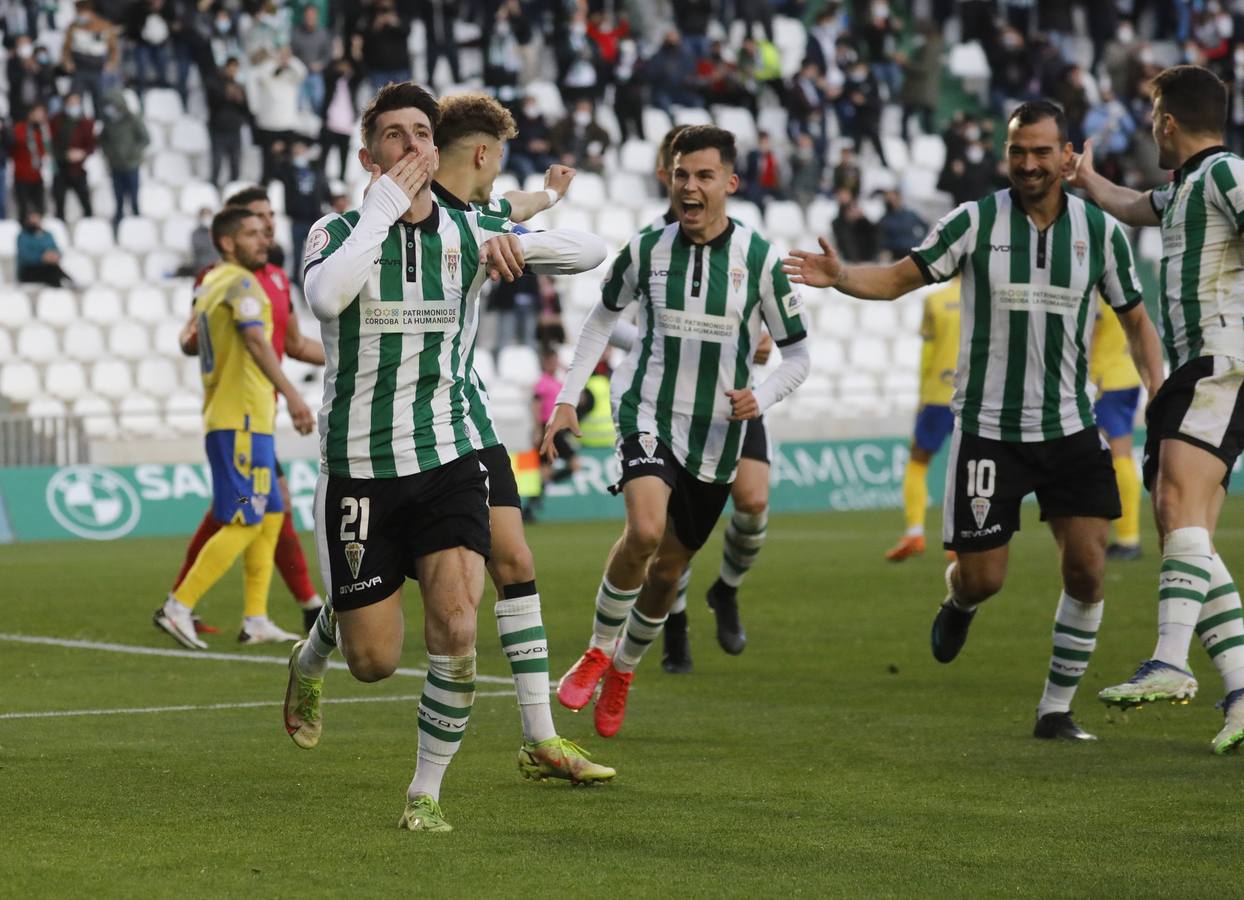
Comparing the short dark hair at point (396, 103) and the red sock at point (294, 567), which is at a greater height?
the short dark hair at point (396, 103)

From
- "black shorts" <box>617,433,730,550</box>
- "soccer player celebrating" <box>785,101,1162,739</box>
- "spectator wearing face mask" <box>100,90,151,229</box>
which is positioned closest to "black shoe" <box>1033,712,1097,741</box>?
"soccer player celebrating" <box>785,101,1162,739</box>

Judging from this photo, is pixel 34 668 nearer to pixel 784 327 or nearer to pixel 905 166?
pixel 784 327

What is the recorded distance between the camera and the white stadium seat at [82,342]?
23.2 m

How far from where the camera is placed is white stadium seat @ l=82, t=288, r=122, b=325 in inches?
928

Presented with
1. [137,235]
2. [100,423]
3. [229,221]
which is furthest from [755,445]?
[137,235]

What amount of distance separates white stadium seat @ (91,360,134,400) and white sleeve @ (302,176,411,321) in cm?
1806

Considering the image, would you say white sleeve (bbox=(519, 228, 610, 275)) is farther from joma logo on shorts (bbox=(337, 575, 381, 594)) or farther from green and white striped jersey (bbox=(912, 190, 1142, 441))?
green and white striped jersey (bbox=(912, 190, 1142, 441))

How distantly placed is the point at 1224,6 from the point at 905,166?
588 cm

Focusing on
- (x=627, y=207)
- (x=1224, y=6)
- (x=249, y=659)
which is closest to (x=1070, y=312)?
(x=249, y=659)

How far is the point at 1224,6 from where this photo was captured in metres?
31.8

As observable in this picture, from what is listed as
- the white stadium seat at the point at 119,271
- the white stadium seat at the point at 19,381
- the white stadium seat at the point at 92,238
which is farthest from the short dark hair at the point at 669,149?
the white stadium seat at the point at 92,238

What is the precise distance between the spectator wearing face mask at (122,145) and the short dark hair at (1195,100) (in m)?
18.1

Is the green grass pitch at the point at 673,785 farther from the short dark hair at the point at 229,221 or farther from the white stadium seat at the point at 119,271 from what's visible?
the white stadium seat at the point at 119,271

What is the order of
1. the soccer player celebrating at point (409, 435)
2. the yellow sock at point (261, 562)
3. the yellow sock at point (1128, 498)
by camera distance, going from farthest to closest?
the yellow sock at point (1128, 498) < the yellow sock at point (261, 562) < the soccer player celebrating at point (409, 435)
